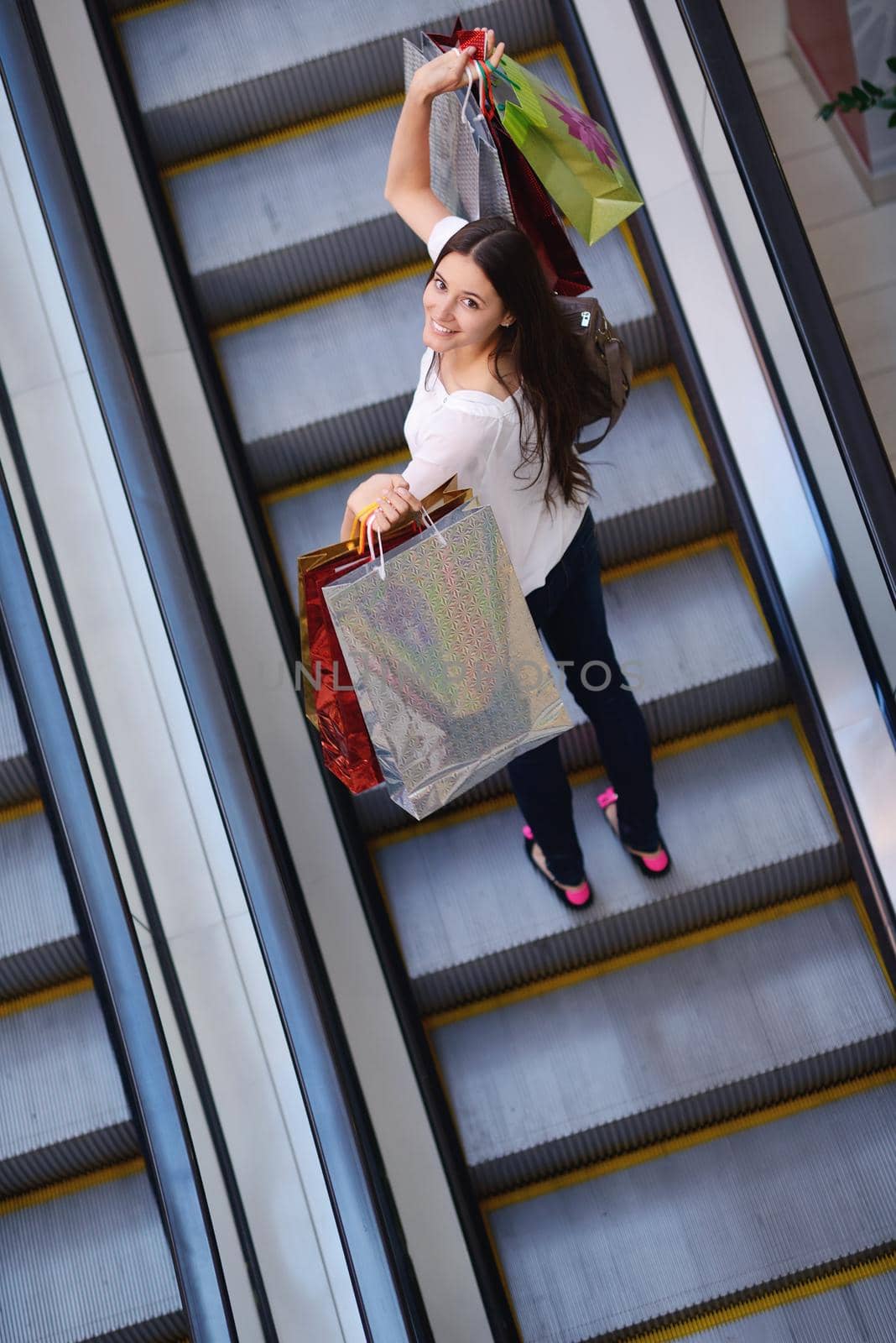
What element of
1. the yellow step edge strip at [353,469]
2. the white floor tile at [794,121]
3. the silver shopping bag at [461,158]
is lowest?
the silver shopping bag at [461,158]

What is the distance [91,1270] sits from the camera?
3.00m

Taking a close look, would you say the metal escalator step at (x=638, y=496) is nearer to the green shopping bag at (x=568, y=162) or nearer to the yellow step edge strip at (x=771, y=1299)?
the green shopping bag at (x=568, y=162)

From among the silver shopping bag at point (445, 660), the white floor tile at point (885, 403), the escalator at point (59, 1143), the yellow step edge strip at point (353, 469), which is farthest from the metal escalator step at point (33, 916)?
the white floor tile at point (885, 403)

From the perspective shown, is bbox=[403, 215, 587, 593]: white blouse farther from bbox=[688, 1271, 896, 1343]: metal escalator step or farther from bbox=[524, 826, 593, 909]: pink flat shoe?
bbox=[688, 1271, 896, 1343]: metal escalator step

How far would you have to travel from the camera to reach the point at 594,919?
305cm

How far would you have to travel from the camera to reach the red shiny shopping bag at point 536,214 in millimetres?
2154

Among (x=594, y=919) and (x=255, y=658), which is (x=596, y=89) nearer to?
(x=255, y=658)

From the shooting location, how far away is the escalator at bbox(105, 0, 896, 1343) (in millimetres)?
2926

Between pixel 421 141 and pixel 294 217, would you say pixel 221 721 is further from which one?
pixel 294 217

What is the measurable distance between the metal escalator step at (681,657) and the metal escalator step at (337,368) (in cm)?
67

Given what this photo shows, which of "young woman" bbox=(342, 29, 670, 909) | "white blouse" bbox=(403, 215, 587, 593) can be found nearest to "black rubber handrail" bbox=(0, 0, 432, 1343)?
"young woman" bbox=(342, 29, 670, 909)

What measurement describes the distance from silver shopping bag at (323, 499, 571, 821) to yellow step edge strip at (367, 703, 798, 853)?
3.32 ft

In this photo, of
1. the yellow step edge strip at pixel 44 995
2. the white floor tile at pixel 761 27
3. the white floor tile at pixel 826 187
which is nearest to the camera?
the yellow step edge strip at pixel 44 995

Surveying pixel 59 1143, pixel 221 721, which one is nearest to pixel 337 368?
pixel 221 721
